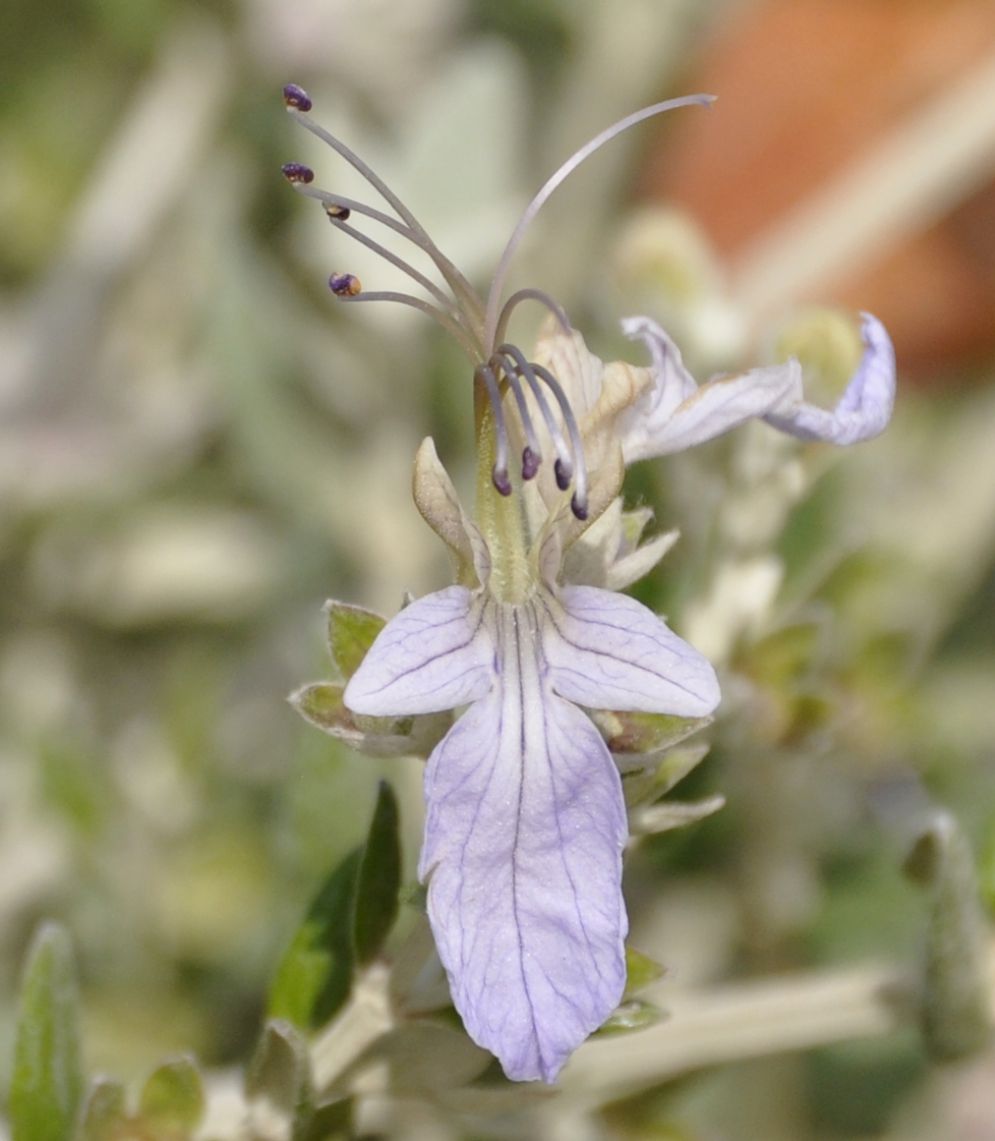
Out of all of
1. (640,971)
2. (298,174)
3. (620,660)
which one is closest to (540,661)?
(620,660)

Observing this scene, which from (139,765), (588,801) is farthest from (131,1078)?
(588,801)

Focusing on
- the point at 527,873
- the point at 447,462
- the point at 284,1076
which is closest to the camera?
the point at 527,873

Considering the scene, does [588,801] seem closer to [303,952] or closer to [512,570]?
[512,570]

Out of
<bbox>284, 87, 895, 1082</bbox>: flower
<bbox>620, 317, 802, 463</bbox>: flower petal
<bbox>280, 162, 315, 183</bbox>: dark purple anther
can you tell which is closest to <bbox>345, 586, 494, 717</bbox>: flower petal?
<bbox>284, 87, 895, 1082</bbox>: flower

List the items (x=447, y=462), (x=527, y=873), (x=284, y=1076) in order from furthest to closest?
(x=447, y=462), (x=284, y=1076), (x=527, y=873)

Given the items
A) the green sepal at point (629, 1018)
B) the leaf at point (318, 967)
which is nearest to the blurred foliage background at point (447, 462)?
the leaf at point (318, 967)

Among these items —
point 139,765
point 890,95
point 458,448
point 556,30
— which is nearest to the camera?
point 139,765

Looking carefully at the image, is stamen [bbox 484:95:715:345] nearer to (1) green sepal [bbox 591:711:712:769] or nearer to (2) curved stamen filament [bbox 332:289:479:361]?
(2) curved stamen filament [bbox 332:289:479:361]

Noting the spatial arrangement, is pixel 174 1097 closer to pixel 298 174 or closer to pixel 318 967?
pixel 318 967
